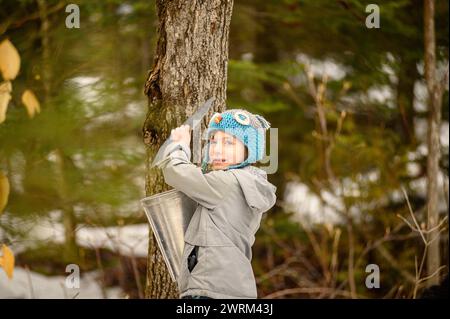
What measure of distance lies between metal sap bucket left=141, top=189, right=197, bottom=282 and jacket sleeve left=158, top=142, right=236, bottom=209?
0.16 metres

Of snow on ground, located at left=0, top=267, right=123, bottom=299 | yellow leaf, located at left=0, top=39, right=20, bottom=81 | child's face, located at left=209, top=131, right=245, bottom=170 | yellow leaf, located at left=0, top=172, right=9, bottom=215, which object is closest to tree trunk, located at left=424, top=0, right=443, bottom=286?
child's face, located at left=209, top=131, right=245, bottom=170

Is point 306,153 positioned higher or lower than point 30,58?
lower

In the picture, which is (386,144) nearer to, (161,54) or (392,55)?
(392,55)

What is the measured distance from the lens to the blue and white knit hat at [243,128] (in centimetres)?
269

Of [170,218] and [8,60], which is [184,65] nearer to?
[170,218]

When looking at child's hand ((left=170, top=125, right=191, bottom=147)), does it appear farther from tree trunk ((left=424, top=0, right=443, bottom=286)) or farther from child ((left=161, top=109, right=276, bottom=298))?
tree trunk ((left=424, top=0, right=443, bottom=286))

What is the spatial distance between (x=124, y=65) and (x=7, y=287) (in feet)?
10.6

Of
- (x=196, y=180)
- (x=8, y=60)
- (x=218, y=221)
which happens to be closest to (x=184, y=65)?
(x=196, y=180)

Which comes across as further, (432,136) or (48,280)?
(48,280)

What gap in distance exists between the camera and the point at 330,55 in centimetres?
774

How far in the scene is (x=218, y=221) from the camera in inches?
104

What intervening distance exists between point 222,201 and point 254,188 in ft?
0.57
